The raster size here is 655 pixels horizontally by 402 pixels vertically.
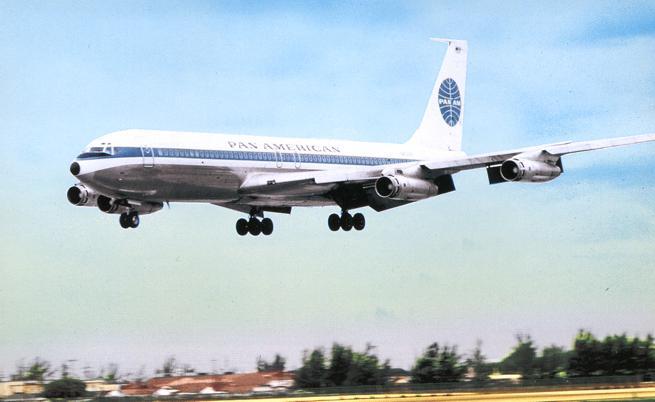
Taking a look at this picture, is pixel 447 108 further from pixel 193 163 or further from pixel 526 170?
pixel 193 163

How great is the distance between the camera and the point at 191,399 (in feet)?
233

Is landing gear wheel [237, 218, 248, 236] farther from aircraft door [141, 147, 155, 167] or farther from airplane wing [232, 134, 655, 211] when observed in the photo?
aircraft door [141, 147, 155, 167]

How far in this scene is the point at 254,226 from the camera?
274 feet

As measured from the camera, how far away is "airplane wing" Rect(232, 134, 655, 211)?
76.5 metres

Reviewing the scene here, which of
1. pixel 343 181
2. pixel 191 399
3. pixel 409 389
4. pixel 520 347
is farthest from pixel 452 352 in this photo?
pixel 191 399

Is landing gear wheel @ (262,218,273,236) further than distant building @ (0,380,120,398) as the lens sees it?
Yes

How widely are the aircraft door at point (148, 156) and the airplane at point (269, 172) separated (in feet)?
0.17

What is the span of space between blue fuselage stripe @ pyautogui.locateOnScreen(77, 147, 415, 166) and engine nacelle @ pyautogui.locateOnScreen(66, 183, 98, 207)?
4.42 meters

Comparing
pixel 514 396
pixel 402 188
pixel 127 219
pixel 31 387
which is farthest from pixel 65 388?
pixel 514 396

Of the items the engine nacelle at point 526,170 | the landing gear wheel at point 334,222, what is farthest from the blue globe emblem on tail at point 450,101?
the engine nacelle at point 526,170

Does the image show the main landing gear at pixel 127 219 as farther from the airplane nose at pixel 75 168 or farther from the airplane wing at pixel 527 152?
the airplane wing at pixel 527 152

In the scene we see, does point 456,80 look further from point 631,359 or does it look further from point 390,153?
point 631,359

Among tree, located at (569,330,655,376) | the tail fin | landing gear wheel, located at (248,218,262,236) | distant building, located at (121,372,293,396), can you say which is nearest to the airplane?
landing gear wheel, located at (248,218,262,236)

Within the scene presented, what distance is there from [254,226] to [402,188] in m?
10.9
